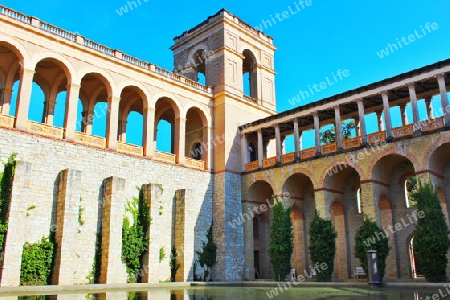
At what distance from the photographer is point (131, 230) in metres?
24.1

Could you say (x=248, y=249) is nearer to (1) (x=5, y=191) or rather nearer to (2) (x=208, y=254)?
(2) (x=208, y=254)

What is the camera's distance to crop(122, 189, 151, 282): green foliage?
23.6 m

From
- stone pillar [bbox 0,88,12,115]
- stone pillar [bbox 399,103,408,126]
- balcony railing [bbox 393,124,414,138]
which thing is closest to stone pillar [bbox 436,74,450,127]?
balcony railing [bbox 393,124,414,138]

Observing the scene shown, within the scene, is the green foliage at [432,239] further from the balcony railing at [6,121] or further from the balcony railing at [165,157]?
the balcony railing at [6,121]

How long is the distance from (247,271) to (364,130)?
12.0 meters

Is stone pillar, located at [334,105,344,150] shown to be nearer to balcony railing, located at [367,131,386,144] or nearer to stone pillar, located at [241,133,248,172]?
balcony railing, located at [367,131,386,144]

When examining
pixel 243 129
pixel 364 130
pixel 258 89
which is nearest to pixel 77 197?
pixel 243 129

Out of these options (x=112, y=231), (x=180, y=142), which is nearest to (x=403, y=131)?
(x=180, y=142)

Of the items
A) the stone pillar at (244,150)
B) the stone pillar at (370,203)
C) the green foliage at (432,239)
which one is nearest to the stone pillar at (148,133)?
the stone pillar at (244,150)

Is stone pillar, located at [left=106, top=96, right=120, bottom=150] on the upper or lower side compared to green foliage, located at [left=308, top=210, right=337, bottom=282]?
upper

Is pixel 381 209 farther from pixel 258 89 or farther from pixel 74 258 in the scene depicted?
pixel 74 258

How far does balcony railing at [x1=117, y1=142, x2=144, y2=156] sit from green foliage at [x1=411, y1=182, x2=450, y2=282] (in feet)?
51.7

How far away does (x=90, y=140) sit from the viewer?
24.0m

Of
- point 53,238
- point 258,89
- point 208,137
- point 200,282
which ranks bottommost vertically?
point 200,282
